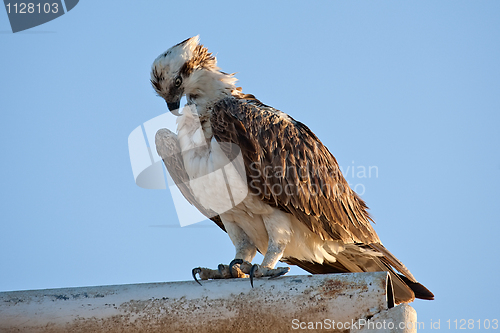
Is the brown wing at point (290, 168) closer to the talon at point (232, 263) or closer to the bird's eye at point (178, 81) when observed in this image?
the bird's eye at point (178, 81)

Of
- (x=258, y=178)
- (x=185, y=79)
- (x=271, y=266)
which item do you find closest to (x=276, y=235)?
(x=271, y=266)

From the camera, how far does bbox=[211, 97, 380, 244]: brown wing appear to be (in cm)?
613

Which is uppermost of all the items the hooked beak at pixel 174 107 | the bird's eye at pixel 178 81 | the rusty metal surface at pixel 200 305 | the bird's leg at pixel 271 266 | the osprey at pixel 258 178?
the bird's eye at pixel 178 81

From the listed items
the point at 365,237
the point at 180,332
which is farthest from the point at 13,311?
the point at 365,237

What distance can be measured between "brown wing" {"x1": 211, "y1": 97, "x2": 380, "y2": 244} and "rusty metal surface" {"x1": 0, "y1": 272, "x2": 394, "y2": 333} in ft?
4.15

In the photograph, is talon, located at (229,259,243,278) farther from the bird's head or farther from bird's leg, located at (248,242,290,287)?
the bird's head

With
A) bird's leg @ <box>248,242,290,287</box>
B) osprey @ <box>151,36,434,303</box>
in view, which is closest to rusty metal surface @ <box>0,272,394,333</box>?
bird's leg @ <box>248,242,290,287</box>

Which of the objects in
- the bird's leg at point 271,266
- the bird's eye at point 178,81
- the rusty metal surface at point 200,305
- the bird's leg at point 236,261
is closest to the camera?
the rusty metal surface at point 200,305

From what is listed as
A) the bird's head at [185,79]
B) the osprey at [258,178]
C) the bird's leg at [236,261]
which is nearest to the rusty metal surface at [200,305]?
the bird's leg at [236,261]

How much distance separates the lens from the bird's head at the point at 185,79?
665 cm

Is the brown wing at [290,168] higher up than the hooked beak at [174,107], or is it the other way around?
the hooked beak at [174,107]

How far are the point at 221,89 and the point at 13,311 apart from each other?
3.18 metres

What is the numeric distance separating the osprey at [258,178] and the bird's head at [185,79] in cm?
1

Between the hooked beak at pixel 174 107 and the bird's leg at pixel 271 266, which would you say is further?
the hooked beak at pixel 174 107
